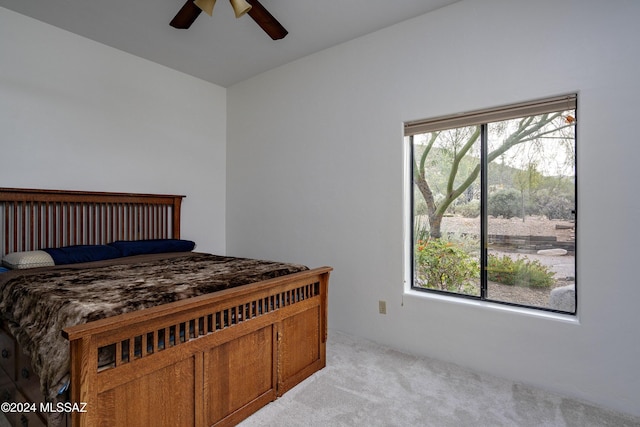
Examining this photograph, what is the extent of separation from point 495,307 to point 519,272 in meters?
0.31

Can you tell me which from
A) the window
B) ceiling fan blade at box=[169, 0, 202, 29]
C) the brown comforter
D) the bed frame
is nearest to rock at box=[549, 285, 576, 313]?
the window

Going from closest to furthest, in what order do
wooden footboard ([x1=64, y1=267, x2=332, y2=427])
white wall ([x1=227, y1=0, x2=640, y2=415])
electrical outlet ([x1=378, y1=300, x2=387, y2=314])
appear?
wooden footboard ([x1=64, y1=267, x2=332, y2=427])
white wall ([x1=227, y1=0, x2=640, y2=415])
electrical outlet ([x1=378, y1=300, x2=387, y2=314])

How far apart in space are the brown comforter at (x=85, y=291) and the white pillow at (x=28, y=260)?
0.12 m

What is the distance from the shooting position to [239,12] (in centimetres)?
199

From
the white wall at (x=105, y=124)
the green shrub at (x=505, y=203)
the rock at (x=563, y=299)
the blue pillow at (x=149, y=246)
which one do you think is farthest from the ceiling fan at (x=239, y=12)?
the rock at (x=563, y=299)

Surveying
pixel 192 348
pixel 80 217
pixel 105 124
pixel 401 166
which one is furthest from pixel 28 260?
pixel 401 166

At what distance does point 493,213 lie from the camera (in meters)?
2.55

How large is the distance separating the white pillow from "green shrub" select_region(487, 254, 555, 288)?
3318 millimetres

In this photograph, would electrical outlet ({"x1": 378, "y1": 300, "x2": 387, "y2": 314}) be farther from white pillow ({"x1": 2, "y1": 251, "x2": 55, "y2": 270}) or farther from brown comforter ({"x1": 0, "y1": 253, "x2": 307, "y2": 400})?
white pillow ({"x1": 2, "y1": 251, "x2": 55, "y2": 270})

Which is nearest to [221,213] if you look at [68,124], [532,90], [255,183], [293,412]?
[255,183]

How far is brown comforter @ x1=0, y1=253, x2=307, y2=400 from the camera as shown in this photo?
1.33 meters

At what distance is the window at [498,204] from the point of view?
2281mm

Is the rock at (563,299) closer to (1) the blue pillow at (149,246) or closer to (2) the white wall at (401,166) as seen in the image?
(2) the white wall at (401,166)

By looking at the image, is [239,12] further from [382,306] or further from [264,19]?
[382,306]
